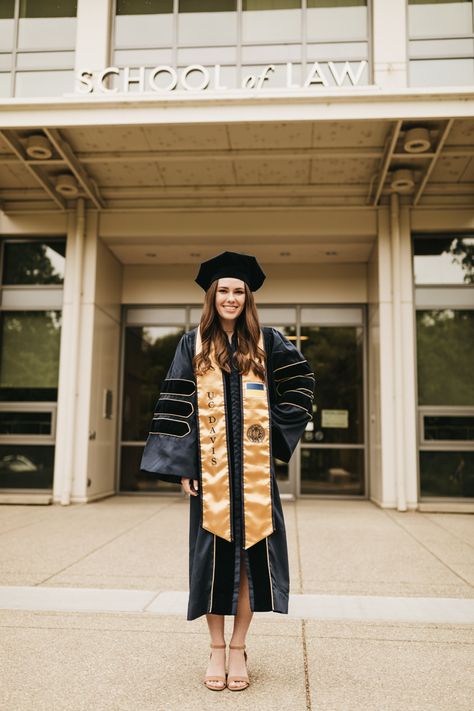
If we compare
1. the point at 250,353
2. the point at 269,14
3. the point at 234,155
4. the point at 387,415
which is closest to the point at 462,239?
the point at 387,415

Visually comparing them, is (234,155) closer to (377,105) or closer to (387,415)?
(377,105)

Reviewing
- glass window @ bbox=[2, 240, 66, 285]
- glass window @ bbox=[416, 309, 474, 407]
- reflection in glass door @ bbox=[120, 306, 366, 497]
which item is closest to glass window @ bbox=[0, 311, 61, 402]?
glass window @ bbox=[2, 240, 66, 285]

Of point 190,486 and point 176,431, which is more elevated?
point 176,431

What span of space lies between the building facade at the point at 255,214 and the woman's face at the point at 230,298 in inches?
238

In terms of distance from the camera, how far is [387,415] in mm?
10086

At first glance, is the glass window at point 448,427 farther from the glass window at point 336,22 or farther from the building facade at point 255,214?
the glass window at point 336,22

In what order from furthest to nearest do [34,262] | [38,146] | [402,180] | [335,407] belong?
1. [335,407]
2. [34,262]
3. [402,180]
4. [38,146]

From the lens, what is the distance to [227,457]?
3074 mm

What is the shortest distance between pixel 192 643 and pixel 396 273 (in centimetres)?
778

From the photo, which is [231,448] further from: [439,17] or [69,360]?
[439,17]

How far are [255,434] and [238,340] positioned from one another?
19.4 inches

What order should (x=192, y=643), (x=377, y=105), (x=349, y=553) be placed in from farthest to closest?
(x=377, y=105) < (x=349, y=553) < (x=192, y=643)

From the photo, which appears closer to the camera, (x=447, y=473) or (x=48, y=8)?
(x=447, y=473)

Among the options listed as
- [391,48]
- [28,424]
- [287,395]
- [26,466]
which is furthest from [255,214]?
[287,395]
